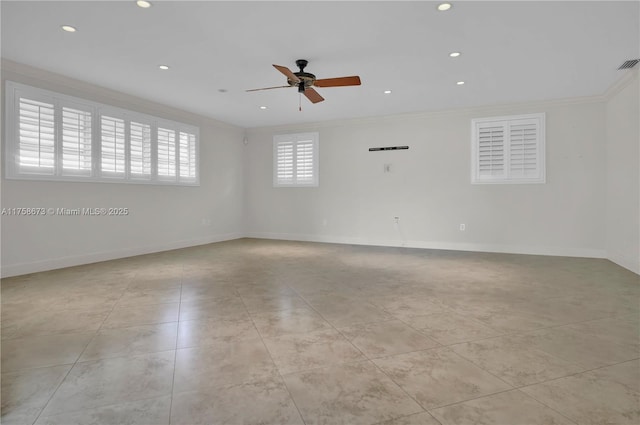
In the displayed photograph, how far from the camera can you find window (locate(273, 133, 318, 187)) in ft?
25.8

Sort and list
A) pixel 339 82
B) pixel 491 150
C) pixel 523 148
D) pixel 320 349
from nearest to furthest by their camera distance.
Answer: pixel 320 349 < pixel 339 82 < pixel 523 148 < pixel 491 150

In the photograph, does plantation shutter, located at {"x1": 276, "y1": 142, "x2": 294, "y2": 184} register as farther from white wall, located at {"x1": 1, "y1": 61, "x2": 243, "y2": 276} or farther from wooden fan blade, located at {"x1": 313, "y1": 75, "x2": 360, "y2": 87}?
wooden fan blade, located at {"x1": 313, "y1": 75, "x2": 360, "y2": 87}

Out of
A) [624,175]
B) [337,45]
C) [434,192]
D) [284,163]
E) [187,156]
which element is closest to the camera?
[337,45]

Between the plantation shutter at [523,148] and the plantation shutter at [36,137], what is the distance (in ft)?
24.4

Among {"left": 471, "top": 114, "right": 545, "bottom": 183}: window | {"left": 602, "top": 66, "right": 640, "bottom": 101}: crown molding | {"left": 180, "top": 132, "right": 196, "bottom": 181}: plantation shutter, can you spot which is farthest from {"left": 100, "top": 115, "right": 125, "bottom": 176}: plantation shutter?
{"left": 602, "top": 66, "right": 640, "bottom": 101}: crown molding

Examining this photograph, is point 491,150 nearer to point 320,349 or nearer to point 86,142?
point 320,349

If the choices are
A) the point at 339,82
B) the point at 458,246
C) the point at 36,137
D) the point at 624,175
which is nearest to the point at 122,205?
the point at 36,137

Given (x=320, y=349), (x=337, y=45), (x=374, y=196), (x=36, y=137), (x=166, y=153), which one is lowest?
(x=320, y=349)

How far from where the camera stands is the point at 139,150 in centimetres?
593

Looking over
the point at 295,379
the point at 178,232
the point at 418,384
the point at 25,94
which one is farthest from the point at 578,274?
the point at 25,94

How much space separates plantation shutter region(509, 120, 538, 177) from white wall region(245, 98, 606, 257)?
0.22 metres

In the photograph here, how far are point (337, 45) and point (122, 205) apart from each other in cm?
436

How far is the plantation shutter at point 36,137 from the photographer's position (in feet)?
14.4

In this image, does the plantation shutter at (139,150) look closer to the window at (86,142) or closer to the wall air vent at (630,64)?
the window at (86,142)
